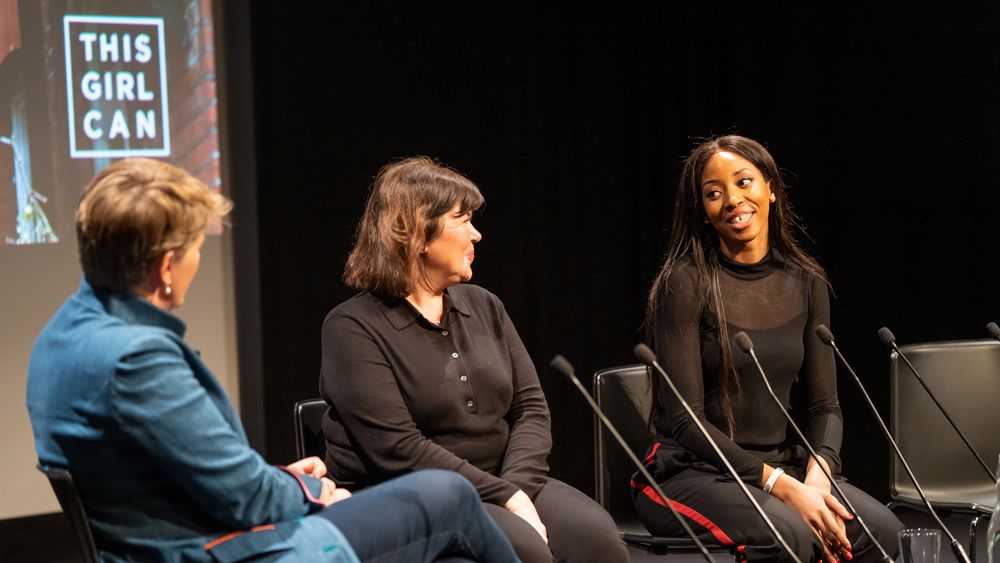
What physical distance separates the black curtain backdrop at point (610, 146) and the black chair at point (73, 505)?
2414 mm

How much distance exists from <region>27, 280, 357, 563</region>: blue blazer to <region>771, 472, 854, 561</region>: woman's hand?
1.27 metres

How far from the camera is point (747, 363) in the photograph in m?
2.94

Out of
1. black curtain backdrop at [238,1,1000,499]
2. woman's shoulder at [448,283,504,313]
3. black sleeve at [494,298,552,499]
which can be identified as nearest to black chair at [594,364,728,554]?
black sleeve at [494,298,552,499]

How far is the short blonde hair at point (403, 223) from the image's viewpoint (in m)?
2.76

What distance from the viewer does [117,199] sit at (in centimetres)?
187

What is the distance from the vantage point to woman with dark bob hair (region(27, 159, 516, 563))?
5.90 feet

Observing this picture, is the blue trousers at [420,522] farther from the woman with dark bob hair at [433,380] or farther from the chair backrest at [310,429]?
the chair backrest at [310,429]

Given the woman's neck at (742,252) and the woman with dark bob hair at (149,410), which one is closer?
the woman with dark bob hair at (149,410)

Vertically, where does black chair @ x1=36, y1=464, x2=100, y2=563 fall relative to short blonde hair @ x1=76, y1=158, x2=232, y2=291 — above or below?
below

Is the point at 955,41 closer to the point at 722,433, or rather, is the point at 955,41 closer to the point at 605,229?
the point at 605,229

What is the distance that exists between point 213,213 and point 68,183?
7.62 feet

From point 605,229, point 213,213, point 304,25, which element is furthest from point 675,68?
point 213,213

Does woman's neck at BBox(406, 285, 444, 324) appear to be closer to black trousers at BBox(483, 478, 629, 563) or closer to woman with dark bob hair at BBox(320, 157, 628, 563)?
woman with dark bob hair at BBox(320, 157, 628, 563)

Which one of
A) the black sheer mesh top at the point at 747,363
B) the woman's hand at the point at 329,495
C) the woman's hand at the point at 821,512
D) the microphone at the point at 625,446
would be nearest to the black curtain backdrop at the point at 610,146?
the black sheer mesh top at the point at 747,363
